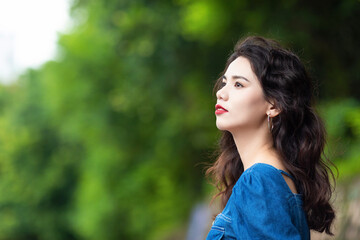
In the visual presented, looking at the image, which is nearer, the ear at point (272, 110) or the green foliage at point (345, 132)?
the ear at point (272, 110)

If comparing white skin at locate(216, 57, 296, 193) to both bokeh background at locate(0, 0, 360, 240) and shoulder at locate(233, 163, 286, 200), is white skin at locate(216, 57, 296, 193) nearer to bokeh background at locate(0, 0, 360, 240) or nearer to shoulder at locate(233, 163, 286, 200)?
shoulder at locate(233, 163, 286, 200)

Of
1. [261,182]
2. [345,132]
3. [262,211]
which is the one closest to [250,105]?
[261,182]

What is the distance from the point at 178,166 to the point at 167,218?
6.47 feet

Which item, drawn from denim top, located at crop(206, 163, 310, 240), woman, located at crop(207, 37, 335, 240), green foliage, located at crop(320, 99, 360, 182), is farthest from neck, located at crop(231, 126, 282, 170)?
green foliage, located at crop(320, 99, 360, 182)

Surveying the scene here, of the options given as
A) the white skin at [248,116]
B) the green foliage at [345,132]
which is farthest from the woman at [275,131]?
the green foliage at [345,132]

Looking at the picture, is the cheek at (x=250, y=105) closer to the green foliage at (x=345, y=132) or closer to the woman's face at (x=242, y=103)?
the woman's face at (x=242, y=103)

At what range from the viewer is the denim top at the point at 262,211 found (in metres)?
2.07

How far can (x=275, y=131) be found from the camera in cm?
241

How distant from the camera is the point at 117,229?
18.8 m

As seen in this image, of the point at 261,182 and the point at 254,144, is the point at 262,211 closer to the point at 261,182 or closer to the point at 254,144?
the point at 261,182

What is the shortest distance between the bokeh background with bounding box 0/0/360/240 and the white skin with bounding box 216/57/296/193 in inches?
109

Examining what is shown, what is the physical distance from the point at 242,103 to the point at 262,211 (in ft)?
1.69

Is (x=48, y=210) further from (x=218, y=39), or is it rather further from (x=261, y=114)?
(x=261, y=114)

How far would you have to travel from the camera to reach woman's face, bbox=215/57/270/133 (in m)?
2.36
